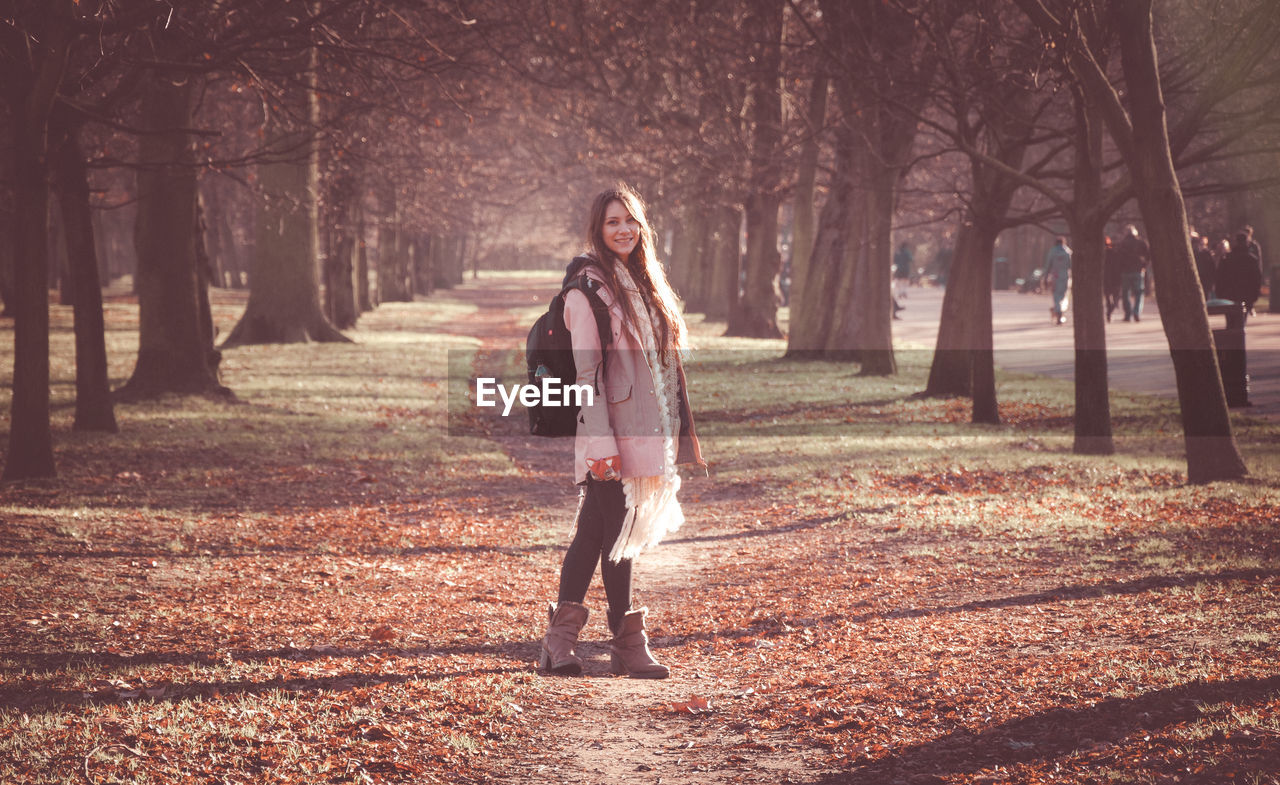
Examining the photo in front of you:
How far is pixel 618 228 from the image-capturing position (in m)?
5.49

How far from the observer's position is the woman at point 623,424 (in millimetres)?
5340

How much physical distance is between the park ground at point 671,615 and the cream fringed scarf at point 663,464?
693 mm

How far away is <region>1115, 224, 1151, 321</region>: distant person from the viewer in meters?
29.8

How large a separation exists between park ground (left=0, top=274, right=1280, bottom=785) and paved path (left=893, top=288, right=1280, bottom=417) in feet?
14.3

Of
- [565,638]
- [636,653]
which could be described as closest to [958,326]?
[636,653]

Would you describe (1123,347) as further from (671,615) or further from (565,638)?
(565,638)

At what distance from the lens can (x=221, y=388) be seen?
55.9 feet

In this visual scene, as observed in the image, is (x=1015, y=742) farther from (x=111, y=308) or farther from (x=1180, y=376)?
(x=111, y=308)

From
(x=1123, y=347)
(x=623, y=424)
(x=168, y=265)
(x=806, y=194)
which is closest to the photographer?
(x=623, y=424)

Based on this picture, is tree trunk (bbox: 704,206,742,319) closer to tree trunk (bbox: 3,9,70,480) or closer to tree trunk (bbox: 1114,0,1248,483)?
tree trunk (bbox: 1114,0,1248,483)

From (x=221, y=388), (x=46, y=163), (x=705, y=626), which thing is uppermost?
(x=46, y=163)

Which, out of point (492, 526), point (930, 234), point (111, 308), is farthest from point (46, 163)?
point (930, 234)

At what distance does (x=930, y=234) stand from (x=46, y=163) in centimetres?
6492

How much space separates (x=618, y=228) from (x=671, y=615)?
2665 mm
